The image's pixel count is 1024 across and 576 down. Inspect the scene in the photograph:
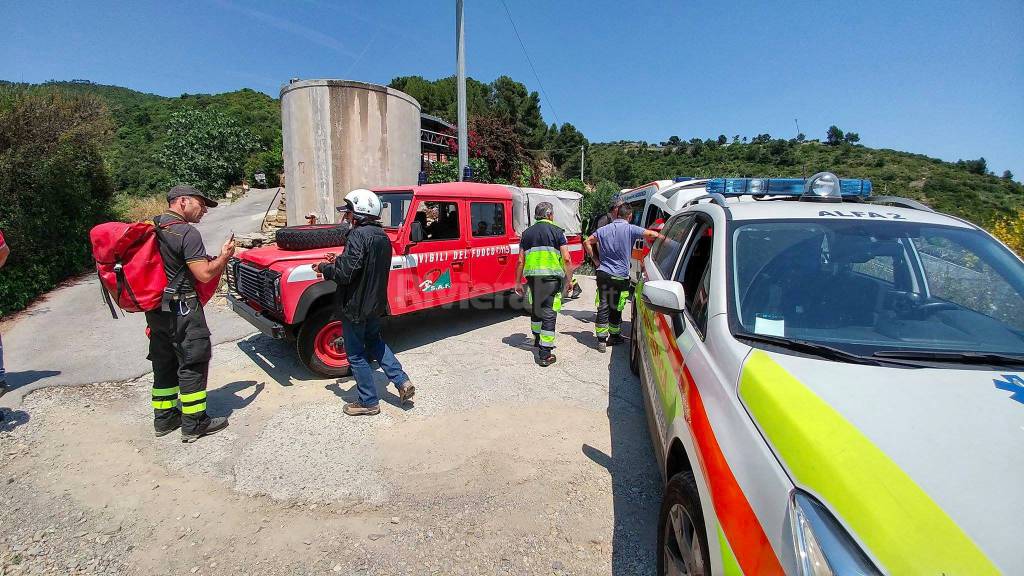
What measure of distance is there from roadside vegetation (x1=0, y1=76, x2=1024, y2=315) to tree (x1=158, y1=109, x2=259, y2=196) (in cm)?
10

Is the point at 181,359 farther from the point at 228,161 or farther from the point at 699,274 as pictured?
the point at 228,161

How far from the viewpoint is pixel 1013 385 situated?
148 cm

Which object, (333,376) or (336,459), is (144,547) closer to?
(336,459)

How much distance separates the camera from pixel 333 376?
186 inches

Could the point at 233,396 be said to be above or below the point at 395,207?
below

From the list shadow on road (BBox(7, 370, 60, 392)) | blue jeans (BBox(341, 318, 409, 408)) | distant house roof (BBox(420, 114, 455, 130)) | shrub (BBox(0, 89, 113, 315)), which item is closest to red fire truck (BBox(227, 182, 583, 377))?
blue jeans (BBox(341, 318, 409, 408))

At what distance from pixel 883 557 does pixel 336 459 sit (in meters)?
3.21

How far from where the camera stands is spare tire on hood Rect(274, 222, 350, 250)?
488cm

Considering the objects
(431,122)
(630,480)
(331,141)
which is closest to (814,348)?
(630,480)

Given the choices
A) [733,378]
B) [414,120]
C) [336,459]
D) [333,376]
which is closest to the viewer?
[733,378]

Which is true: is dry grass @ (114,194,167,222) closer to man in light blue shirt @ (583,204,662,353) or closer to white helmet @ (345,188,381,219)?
white helmet @ (345,188,381,219)

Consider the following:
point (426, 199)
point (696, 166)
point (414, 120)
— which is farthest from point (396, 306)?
point (696, 166)

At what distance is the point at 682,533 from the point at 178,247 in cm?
379

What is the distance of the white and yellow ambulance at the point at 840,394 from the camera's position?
1101mm
